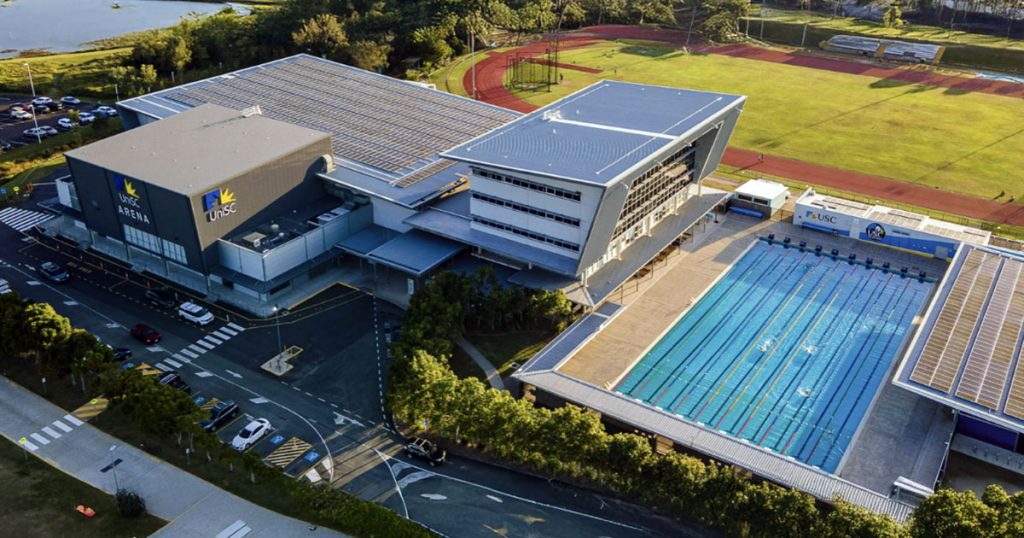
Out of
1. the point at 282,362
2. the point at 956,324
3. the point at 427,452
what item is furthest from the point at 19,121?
the point at 956,324

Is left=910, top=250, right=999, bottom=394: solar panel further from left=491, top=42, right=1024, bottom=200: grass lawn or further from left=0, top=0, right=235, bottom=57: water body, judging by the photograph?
left=0, top=0, right=235, bottom=57: water body

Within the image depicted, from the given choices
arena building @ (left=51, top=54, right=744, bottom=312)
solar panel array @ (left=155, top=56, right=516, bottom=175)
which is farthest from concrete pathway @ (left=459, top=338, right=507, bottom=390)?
solar panel array @ (left=155, top=56, right=516, bottom=175)

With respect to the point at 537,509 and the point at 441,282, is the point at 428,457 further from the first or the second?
the point at 441,282

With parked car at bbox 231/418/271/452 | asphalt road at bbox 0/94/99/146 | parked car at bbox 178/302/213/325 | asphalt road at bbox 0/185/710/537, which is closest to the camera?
asphalt road at bbox 0/185/710/537

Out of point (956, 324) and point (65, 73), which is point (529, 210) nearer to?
point (956, 324)

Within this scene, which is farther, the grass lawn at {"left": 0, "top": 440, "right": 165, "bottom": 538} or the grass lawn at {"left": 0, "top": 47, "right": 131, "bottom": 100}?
the grass lawn at {"left": 0, "top": 47, "right": 131, "bottom": 100}

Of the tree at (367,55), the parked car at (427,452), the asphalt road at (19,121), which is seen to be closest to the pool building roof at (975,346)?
the parked car at (427,452)
